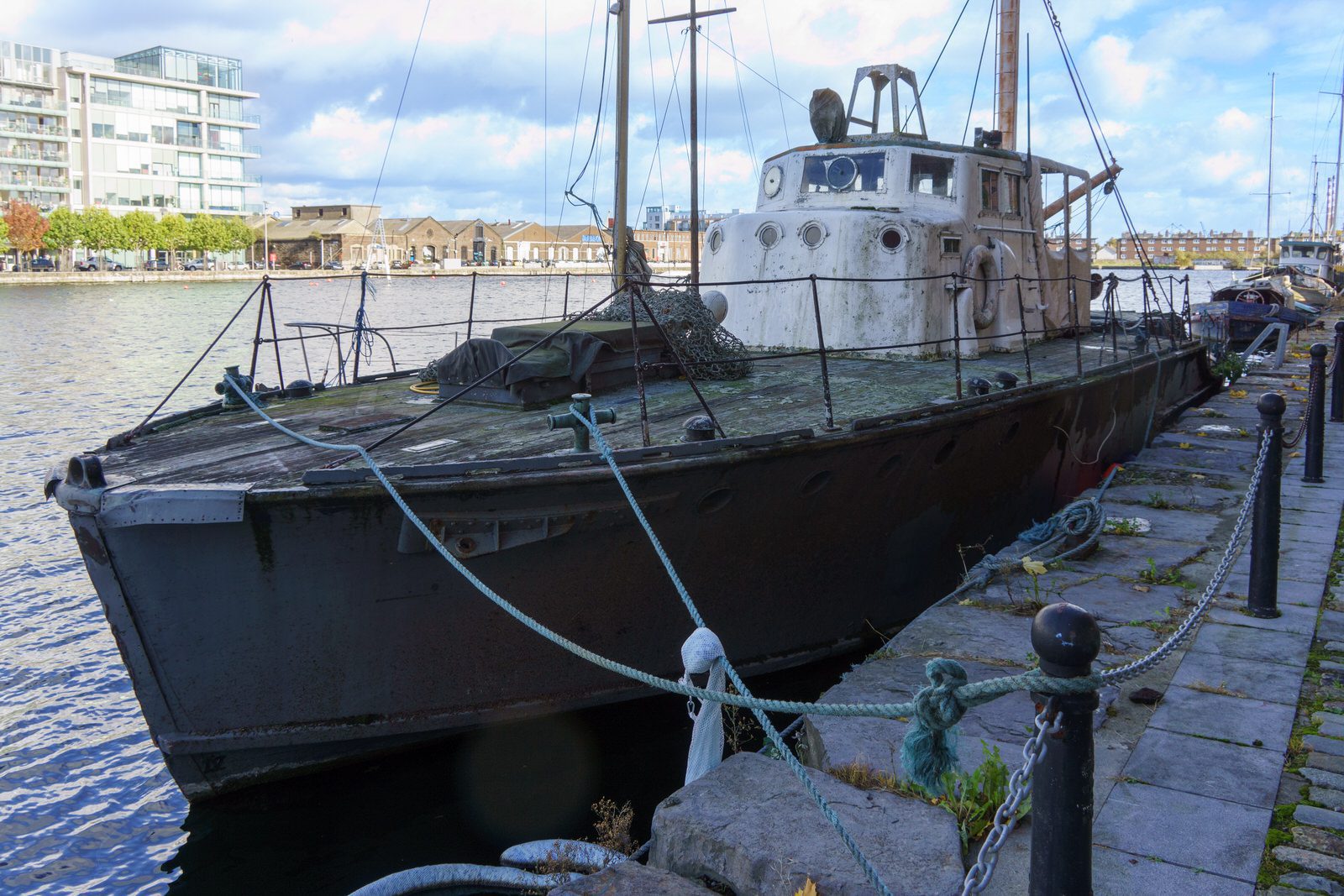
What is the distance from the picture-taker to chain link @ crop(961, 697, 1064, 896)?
7.95ft

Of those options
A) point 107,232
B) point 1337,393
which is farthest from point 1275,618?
point 107,232

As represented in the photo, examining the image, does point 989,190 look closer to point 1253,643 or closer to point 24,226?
point 1253,643

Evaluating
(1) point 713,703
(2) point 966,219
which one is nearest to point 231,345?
(2) point 966,219

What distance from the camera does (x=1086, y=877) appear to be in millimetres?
2521

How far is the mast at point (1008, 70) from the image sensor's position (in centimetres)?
1482

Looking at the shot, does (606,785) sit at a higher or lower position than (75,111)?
lower

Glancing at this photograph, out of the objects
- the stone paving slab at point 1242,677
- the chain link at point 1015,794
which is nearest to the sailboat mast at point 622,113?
the stone paving slab at point 1242,677

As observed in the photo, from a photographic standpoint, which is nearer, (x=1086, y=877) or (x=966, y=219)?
(x=1086, y=877)

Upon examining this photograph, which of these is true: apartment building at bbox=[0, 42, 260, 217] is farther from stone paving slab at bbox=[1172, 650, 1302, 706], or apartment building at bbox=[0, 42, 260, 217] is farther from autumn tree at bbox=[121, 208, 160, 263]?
stone paving slab at bbox=[1172, 650, 1302, 706]

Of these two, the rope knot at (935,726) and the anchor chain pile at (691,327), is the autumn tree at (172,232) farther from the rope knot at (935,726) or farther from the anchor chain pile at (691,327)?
the rope knot at (935,726)

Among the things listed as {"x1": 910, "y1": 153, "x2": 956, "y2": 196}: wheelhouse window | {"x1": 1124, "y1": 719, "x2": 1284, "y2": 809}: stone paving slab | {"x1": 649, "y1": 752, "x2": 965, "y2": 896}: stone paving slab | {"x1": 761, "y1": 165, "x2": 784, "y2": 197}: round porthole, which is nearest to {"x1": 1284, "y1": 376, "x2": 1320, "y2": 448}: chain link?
{"x1": 910, "y1": 153, "x2": 956, "y2": 196}: wheelhouse window

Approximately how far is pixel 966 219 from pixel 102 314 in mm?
43774

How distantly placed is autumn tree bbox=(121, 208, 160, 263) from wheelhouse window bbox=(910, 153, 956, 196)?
71853mm

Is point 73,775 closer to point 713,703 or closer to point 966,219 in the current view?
point 713,703
